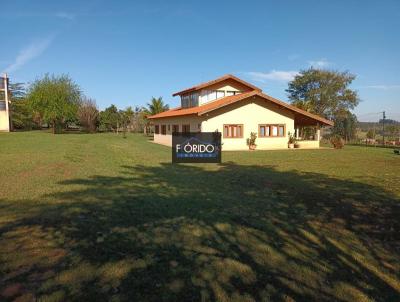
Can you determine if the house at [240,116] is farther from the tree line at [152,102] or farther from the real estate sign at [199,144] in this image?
the tree line at [152,102]

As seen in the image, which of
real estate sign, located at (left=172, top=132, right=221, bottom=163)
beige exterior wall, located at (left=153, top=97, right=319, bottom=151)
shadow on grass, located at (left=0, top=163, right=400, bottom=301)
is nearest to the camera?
shadow on grass, located at (left=0, top=163, right=400, bottom=301)

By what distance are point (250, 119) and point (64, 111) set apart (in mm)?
38933

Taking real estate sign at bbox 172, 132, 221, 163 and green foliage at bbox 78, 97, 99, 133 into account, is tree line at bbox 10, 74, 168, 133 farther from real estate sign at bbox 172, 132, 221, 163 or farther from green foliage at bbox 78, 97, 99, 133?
real estate sign at bbox 172, 132, 221, 163

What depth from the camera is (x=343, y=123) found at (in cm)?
4606

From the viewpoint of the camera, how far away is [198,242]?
16.2ft

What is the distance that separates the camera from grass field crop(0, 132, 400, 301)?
11.7 ft

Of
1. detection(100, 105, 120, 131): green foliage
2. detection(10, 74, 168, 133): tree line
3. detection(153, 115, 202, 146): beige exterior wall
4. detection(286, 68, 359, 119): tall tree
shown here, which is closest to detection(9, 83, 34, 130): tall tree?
detection(10, 74, 168, 133): tree line

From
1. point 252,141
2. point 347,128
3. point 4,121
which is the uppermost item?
point 4,121

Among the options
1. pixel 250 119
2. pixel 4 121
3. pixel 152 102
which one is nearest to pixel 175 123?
pixel 250 119

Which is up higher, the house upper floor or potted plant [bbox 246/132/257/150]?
the house upper floor

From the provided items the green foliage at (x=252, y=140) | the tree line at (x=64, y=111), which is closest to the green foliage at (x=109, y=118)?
the tree line at (x=64, y=111)

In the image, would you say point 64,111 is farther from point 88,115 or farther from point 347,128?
point 347,128

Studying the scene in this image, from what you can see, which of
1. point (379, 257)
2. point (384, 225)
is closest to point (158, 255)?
point (379, 257)

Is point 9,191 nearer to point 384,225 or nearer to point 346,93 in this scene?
point 384,225
